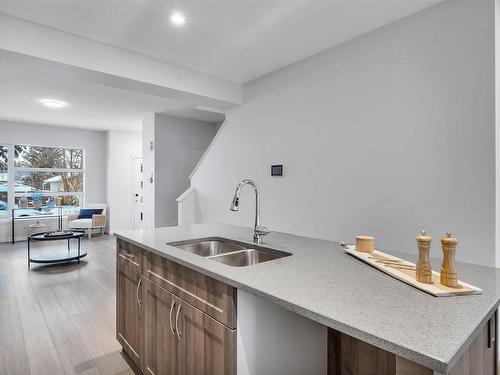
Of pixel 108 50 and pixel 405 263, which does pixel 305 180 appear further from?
pixel 108 50

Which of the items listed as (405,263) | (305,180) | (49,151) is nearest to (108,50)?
(305,180)

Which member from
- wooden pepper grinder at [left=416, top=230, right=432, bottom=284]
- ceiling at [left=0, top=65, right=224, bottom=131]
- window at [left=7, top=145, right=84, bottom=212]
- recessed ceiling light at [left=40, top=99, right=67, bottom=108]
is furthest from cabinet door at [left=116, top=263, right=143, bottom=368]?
window at [left=7, top=145, right=84, bottom=212]

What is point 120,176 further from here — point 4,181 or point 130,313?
point 130,313

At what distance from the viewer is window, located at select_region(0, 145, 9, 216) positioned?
6.20 m

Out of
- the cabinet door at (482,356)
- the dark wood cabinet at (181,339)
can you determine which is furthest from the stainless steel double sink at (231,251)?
the cabinet door at (482,356)

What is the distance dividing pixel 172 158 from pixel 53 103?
198 cm

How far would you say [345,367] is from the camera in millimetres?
1587

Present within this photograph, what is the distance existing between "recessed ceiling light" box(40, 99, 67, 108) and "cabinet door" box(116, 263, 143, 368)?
3.61 m

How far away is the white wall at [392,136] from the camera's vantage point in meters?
1.85

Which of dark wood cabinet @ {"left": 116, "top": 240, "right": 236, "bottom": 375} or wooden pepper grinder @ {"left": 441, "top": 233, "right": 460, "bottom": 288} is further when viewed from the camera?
dark wood cabinet @ {"left": 116, "top": 240, "right": 236, "bottom": 375}

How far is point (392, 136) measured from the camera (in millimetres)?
2250

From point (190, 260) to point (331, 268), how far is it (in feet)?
2.15

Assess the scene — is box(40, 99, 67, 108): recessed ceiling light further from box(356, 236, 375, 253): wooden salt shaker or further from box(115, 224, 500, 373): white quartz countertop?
box(356, 236, 375, 253): wooden salt shaker

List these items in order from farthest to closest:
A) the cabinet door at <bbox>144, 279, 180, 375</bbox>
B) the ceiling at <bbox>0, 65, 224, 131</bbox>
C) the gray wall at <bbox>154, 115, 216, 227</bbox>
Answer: the gray wall at <bbox>154, 115, 216, 227</bbox> < the ceiling at <bbox>0, 65, 224, 131</bbox> < the cabinet door at <bbox>144, 279, 180, 375</bbox>
